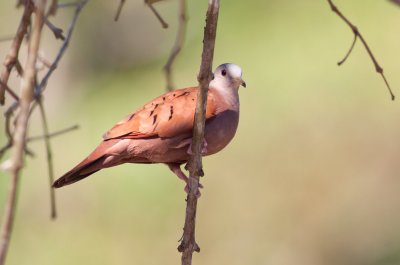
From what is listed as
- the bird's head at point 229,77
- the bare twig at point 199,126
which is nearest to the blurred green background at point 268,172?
the bird's head at point 229,77

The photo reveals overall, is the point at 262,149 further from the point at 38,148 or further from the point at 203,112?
the point at 203,112

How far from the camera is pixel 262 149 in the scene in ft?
25.9

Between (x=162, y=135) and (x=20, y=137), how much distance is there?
173cm

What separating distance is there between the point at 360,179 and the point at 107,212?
89.7 inches

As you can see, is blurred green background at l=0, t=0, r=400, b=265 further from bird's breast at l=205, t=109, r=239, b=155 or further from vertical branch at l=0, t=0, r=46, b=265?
vertical branch at l=0, t=0, r=46, b=265

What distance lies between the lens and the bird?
3791mm

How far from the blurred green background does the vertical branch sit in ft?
16.9

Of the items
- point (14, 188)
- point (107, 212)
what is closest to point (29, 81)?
point (14, 188)

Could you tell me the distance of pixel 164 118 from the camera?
3.88 meters

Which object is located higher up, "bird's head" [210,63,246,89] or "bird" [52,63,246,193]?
"bird" [52,63,246,193]

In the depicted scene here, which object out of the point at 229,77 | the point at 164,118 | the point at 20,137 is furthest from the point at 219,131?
the point at 20,137

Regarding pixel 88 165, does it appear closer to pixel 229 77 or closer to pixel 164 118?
pixel 164 118

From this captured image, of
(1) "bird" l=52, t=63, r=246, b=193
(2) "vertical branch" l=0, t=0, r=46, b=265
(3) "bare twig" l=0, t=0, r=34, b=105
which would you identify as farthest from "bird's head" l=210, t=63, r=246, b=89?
(2) "vertical branch" l=0, t=0, r=46, b=265

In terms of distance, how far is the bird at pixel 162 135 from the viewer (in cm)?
379
